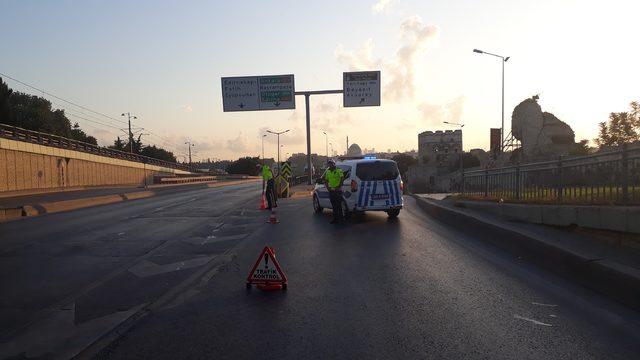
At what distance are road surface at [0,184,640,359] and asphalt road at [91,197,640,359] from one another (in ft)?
0.06

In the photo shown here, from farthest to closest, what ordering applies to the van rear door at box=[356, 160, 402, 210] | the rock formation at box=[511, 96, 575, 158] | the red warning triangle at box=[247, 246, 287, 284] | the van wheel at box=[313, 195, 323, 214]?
the rock formation at box=[511, 96, 575, 158]
the van wheel at box=[313, 195, 323, 214]
the van rear door at box=[356, 160, 402, 210]
the red warning triangle at box=[247, 246, 287, 284]

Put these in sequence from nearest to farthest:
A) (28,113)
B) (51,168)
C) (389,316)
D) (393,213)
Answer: (389,316) < (393,213) < (51,168) < (28,113)

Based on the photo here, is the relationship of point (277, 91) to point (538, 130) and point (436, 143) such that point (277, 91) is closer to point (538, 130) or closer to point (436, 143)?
point (538, 130)

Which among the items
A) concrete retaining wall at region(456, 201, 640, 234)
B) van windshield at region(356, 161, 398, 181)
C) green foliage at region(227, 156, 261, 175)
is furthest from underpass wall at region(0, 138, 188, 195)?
green foliage at region(227, 156, 261, 175)

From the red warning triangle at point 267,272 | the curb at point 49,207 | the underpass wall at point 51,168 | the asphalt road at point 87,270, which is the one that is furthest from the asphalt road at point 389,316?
the underpass wall at point 51,168

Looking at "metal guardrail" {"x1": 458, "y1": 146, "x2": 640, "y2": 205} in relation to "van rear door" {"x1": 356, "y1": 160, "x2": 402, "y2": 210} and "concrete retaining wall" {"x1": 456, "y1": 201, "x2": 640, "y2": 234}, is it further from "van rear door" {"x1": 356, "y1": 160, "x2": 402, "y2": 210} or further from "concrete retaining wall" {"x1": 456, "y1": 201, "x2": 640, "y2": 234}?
"van rear door" {"x1": 356, "y1": 160, "x2": 402, "y2": 210}

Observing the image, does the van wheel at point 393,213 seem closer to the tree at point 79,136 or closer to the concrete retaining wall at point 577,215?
the concrete retaining wall at point 577,215

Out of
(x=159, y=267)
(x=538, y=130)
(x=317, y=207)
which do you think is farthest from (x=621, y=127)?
(x=159, y=267)

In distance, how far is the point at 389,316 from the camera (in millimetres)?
5645

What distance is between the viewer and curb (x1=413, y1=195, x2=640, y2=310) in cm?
636

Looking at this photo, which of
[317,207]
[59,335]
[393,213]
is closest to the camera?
[59,335]

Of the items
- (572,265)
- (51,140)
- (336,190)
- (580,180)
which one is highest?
(51,140)

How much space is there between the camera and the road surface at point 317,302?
4762 mm

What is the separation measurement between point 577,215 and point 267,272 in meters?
6.13
